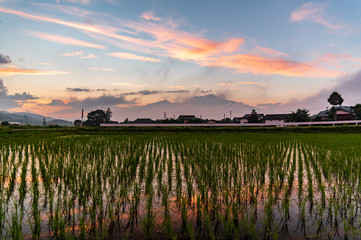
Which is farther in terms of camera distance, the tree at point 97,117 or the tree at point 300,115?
the tree at point 97,117

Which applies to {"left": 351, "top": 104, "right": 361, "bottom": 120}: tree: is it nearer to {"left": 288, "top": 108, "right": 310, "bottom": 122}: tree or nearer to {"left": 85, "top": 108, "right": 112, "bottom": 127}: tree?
{"left": 288, "top": 108, "right": 310, "bottom": 122}: tree

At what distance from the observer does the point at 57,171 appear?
638 centimetres

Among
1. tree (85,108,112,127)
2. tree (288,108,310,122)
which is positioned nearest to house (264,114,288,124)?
tree (288,108,310,122)

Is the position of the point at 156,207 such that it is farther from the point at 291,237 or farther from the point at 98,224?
the point at 291,237

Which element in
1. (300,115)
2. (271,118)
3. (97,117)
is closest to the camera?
(300,115)

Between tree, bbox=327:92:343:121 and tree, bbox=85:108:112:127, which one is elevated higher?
tree, bbox=327:92:343:121

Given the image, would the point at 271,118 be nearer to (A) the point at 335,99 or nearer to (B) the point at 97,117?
(A) the point at 335,99

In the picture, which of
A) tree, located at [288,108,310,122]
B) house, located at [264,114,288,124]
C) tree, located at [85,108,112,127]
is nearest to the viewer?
tree, located at [288,108,310,122]

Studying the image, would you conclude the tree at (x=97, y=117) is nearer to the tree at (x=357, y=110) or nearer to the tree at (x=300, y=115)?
the tree at (x=300, y=115)

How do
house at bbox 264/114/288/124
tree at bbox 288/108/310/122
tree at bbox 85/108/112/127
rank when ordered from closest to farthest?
tree at bbox 288/108/310/122
house at bbox 264/114/288/124
tree at bbox 85/108/112/127

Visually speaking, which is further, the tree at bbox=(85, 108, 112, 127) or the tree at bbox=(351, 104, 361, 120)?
the tree at bbox=(85, 108, 112, 127)

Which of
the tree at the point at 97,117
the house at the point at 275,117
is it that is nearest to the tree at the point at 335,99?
the house at the point at 275,117

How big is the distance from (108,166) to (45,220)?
3497mm

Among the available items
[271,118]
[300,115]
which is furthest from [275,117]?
[300,115]
